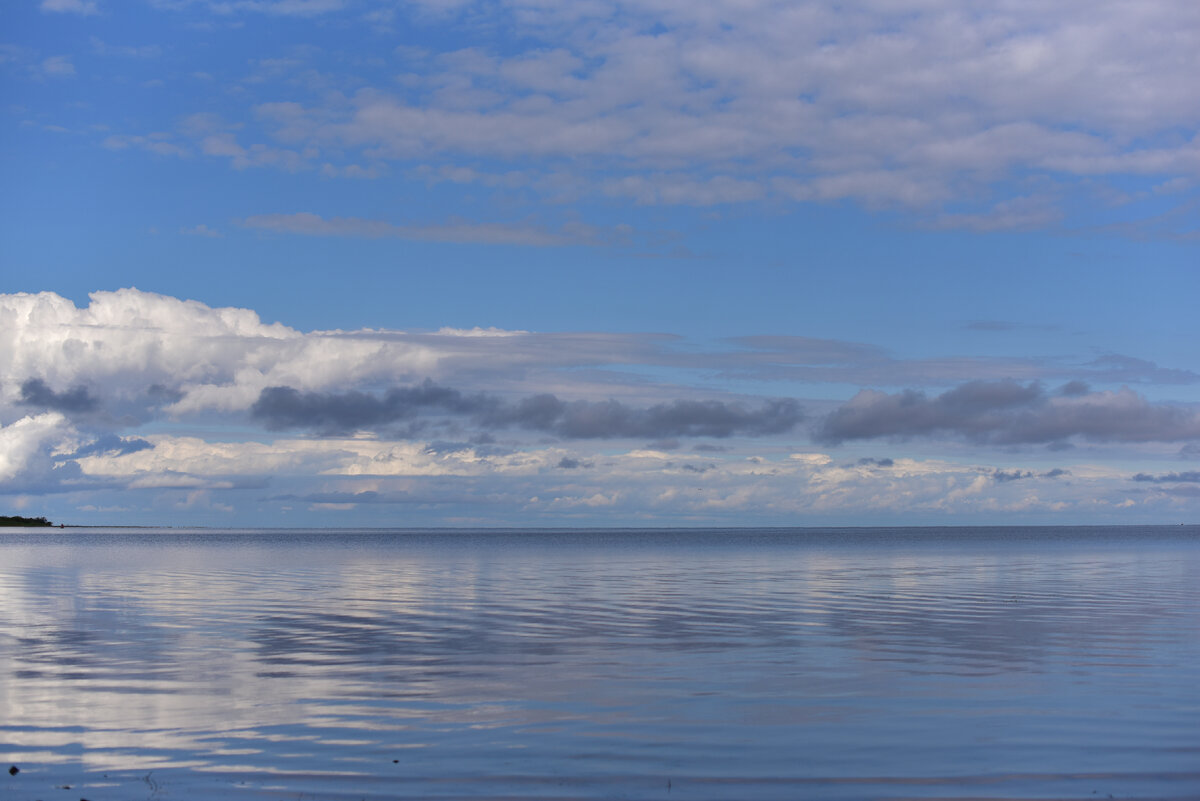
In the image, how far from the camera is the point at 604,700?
70.3ft

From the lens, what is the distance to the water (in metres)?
15.4

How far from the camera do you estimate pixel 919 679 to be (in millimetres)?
Result: 23906

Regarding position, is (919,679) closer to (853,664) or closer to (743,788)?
(853,664)

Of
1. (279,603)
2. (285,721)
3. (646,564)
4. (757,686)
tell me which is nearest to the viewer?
(285,721)

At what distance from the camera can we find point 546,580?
6488 centimetres

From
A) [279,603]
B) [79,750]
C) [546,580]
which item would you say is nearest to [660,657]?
[79,750]

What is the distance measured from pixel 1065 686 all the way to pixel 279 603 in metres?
34.2

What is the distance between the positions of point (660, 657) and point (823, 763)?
38.2 feet

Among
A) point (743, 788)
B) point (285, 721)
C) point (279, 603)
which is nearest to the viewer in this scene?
point (743, 788)

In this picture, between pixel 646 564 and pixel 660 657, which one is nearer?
pixel 660 657

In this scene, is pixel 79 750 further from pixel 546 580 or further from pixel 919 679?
pixel 546 580

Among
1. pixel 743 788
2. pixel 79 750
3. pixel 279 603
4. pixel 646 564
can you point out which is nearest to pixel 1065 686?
pixel 743 788

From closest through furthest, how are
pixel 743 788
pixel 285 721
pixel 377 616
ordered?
1. pixel 743 788
2. pixel 285 721
3. pixel 377 616

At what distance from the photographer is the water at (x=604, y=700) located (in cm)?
1537
